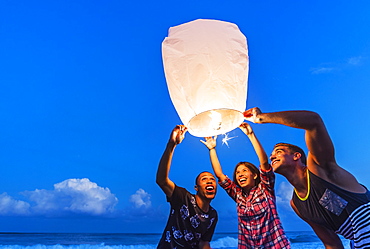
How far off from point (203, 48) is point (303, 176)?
1.42 meters

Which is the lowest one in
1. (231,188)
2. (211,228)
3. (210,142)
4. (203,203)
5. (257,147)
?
(211,228)

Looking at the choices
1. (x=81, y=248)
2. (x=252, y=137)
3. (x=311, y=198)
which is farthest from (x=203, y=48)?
(x=81, y=248)

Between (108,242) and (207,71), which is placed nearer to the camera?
(207,71)

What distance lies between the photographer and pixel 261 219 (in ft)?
10.8

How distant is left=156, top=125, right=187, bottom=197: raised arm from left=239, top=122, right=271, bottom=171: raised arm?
26.8 inches

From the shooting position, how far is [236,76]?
2.67 metres

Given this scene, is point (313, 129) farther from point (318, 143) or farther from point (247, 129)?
point (247, 129)

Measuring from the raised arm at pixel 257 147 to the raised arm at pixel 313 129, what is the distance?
72 cm

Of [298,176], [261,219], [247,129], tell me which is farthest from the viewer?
[247,129]

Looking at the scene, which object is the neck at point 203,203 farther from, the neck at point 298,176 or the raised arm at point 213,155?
the neck at point 298,176

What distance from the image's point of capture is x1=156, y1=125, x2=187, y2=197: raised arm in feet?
11.0

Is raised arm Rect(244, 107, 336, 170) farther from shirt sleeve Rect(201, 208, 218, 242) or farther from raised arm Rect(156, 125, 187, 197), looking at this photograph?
shirt sleeve Rect(201, 208, 218, 242)

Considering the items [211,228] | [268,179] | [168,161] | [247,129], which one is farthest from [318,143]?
[211,228]

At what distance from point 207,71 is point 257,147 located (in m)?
1.26
